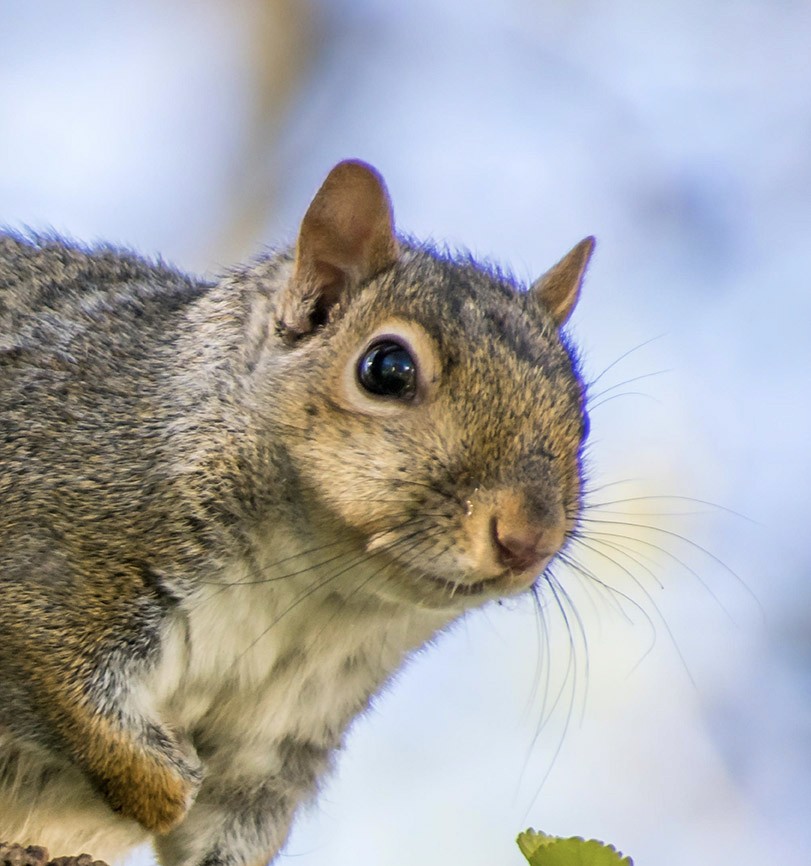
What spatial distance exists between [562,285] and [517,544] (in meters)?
0.90

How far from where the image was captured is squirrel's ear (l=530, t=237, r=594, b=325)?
8.74 feet

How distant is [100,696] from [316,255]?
2.80 feet

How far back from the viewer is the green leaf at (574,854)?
3.82ft

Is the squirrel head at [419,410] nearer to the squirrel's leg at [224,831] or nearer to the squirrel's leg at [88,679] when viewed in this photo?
the squirrel's leg at [88,679]

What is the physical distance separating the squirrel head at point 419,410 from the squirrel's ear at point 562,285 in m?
0.19

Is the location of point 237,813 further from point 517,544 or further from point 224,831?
point 517,544

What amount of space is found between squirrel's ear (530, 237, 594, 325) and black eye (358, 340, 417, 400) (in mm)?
564

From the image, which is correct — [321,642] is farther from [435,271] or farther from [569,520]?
Answer: [435,271]

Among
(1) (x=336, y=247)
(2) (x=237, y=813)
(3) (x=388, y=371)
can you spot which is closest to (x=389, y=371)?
(3) (x=388, y=371)

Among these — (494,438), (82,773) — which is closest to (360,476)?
(494,438)

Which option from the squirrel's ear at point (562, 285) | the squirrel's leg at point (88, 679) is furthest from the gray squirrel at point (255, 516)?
the squirrel's ear at point (562, 285)

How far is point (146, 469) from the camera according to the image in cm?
226

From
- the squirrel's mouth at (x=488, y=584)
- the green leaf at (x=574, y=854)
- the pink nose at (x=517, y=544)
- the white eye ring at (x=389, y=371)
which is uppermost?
the white eye ring at (x=389, y=371)

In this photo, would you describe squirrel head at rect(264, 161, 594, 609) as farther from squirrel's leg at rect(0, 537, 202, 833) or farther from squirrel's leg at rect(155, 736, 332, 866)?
squirrel's leg at rect(155, 736, 332, 866)
